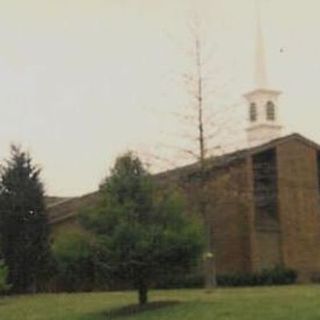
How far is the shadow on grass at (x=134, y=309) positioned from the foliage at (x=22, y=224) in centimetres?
1582

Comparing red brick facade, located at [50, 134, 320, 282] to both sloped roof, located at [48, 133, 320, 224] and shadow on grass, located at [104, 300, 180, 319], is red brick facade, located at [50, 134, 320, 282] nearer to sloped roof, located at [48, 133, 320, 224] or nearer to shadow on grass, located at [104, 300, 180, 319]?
sloped roof, located at [48, 133, 320, 224]

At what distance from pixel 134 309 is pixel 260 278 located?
754 inches

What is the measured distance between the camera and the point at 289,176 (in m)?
53.4

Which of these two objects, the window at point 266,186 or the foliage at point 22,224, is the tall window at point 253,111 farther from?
the foliage at point 22,224

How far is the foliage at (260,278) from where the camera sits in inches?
1784

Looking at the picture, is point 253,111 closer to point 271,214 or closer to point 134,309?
point 271,214

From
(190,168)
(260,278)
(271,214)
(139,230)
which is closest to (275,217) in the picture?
(271,214)

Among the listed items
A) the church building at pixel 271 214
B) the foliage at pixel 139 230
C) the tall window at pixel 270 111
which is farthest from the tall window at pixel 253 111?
the foliage at pixel 139 230

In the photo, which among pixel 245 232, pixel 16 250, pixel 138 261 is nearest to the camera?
pixel 138 261

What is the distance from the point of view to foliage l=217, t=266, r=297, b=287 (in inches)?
1784

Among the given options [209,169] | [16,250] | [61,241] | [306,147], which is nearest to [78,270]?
[61,241]

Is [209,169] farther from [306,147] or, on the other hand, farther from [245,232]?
[306,147]

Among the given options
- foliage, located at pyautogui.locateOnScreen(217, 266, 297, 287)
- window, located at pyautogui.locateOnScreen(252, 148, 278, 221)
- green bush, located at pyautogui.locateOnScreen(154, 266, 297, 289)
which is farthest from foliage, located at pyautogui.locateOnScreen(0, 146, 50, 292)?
window, located at pyautogui.locateOnScreen(252, 148, 278, 221)

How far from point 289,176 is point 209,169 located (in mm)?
16239
